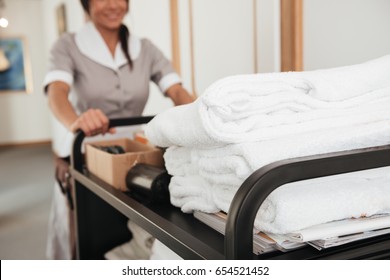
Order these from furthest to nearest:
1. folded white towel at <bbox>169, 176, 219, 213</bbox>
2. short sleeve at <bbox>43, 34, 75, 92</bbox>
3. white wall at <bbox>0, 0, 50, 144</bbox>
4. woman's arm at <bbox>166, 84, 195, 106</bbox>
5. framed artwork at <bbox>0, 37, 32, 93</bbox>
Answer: white wall at <bbox>0, 0, 50, 144</bbox> < framed artwork at <bbox>0, 37, 32, 93</bbox> < woman's arm at <bbox>166, 84, 195, 106</bbox> < short sleeve at <bbox>43, 34, 75, 92</bbox> < folded white towel at <bbox>169, 176, 219, 213</bbox>

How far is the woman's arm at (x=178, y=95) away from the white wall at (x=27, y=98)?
212 inches

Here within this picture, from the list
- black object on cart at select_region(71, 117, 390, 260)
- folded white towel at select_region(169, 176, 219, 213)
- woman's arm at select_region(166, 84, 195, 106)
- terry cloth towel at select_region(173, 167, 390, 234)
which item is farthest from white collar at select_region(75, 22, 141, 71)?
terry cloth towel at select_region(173, 167, 390, 234)

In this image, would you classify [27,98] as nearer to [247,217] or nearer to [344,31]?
[344,31]

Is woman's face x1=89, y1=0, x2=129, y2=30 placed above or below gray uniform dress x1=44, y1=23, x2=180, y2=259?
above

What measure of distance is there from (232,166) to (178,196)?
0.60 feet

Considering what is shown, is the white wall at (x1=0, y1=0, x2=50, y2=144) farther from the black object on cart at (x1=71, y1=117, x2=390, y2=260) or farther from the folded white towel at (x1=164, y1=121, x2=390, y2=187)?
the folded white towel at (x1=164, y1=121, x2=390, y2=187)

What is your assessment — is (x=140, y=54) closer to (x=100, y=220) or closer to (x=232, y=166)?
(x=100, y=220)

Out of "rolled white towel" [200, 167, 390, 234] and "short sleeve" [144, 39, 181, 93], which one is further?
"short sleeve" [144, 39, 181, 93]

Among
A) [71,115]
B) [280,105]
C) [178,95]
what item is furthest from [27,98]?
[280,105]

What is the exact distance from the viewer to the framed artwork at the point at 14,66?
6.25 metres

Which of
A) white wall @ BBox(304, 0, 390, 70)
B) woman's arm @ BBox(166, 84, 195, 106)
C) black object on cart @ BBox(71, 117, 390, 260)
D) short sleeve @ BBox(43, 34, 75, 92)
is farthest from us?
woman's arm @ BBox(166, 84, 195, 106)

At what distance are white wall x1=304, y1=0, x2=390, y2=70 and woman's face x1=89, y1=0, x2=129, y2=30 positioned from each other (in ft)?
2.04

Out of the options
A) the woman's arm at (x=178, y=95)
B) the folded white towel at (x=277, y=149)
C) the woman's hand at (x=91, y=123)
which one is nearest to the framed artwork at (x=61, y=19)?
the woman's arm at (x=178, y=95)

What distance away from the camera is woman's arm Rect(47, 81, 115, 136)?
38.0 inches
